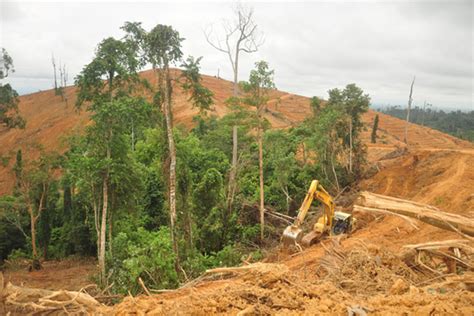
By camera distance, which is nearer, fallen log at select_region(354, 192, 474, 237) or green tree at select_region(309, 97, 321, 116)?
fallen log at select_region(354, 192, 474, 237)

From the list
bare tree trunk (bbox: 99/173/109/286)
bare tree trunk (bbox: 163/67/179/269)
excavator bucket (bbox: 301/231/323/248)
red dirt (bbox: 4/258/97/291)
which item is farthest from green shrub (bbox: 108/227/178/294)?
red dirt (bbox: 4/258/97/291)

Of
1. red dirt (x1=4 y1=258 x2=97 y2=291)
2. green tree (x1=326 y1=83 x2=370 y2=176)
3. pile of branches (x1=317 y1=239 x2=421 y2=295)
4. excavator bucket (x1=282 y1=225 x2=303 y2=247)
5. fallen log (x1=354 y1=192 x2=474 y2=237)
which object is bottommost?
red dirt (x1=4 y1=258 x2=97 y2=291)

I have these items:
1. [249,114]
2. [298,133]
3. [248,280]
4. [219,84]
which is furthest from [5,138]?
[248,280]

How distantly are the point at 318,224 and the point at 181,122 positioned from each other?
3085 centimetres

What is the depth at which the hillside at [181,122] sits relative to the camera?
141ft

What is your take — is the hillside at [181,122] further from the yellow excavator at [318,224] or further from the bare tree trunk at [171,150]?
the bare tree trunk at [171,150]

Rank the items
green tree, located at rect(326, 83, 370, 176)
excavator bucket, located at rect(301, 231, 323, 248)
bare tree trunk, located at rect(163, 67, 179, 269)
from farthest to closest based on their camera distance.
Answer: green tree, located at rect(326, 83, 370, 176)
bare tree trunk, located at rect(163, 67, 179, 269)
excavator bucket, located at rect(301, 231, 323, 248)

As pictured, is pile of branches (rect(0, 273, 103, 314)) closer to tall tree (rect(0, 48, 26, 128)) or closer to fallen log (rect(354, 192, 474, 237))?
fallen log (rect(354, 192, 474, 237))

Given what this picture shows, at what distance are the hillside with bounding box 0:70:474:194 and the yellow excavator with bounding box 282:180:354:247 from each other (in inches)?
738

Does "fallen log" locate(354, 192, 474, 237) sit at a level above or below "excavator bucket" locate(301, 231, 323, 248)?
above

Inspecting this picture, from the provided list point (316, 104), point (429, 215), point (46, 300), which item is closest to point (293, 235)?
point (429, 215)

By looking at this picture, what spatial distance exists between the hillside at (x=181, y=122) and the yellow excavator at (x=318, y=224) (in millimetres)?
18733

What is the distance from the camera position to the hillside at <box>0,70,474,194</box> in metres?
43.0

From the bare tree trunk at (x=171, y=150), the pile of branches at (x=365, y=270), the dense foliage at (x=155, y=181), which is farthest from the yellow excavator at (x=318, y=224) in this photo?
the pile of branches at (x=365, y=270)
